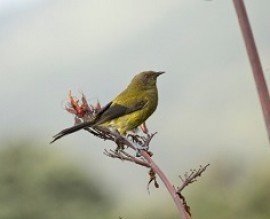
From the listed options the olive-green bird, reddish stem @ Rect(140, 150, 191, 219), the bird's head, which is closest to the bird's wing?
the olive-green bird

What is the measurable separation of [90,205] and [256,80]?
13811 mm

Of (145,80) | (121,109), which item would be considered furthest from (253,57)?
(145,80)

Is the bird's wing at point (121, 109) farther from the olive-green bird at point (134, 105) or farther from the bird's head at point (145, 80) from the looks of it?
the bird's head at point (145, 80)

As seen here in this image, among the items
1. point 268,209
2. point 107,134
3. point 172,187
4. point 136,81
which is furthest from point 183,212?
point 268,209

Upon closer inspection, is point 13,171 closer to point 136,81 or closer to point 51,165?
point 51,165

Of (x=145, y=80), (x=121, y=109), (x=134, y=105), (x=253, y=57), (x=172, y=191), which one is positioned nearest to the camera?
(x=253, y=57)

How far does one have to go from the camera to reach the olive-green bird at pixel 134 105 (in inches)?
87.4

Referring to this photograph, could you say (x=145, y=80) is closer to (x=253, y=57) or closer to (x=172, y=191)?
(x=172, y=191)

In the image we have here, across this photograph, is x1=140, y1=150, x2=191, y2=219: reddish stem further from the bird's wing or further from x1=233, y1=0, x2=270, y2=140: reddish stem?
the bird's wing

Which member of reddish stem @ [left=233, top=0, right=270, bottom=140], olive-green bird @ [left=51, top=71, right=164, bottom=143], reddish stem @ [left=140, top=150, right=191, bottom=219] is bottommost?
olive-green bird @ [left=51, top=71, right=164, bottom=143]

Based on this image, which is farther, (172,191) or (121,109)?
(121,109)

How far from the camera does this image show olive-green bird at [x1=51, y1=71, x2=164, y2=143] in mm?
2221

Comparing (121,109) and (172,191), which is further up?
(172,191)

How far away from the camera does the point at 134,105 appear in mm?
2508
